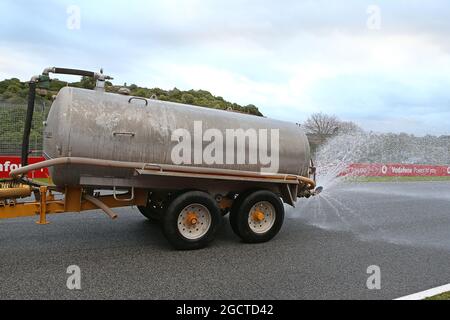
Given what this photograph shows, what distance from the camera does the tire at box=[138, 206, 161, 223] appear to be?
788 centimetres

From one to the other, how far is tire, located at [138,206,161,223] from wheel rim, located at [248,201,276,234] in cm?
189

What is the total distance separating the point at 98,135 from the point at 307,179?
145 inches

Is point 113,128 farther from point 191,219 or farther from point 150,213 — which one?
point 150,213

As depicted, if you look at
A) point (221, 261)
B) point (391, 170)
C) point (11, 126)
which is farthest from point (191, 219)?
point (391, 170)

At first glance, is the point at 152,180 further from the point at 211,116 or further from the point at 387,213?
the point at 387,213

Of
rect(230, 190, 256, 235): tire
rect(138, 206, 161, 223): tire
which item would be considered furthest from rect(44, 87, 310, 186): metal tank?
rect(138, 206, 161, 223): tire

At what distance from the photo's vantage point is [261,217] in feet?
22.8

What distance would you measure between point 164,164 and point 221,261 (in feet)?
5.32

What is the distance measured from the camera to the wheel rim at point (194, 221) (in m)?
6.35

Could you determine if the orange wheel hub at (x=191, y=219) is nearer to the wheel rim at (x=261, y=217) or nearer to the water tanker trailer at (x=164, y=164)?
the water tanker trailer at (x=164, y=164)
